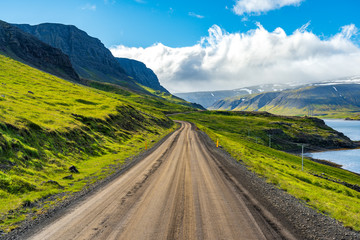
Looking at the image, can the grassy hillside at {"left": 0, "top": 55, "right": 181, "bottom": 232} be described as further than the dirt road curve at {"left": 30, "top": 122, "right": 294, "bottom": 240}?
Yes

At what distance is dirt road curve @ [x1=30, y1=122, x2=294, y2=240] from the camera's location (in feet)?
32.1

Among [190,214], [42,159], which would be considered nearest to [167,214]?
[190,214]

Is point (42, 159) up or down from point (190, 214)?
up

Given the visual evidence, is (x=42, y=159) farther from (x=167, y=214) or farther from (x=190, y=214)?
(x=190, y=214)

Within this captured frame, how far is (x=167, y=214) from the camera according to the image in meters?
11.8

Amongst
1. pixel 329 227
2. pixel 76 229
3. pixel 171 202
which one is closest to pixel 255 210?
pixel 329 227

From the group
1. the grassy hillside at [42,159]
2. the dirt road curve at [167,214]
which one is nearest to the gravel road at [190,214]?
the dirt road curve at [167,214]

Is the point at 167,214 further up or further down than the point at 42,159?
further down

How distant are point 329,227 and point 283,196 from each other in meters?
4.63

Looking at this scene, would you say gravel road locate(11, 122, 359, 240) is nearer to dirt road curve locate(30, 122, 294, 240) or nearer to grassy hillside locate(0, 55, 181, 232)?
dirt road curve locate(30, 122, 294, 240)

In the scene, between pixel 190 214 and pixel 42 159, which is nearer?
pixel 190 214

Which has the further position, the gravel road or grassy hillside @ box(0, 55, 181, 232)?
grassy hillside @ box(0, 55, 181, 232)

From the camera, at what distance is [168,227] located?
10336 millimetres

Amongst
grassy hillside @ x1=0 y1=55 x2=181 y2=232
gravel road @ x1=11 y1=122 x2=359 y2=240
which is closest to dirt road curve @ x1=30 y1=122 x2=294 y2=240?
gravel road @ x1=11 y1=122 x2=359 y2=240
